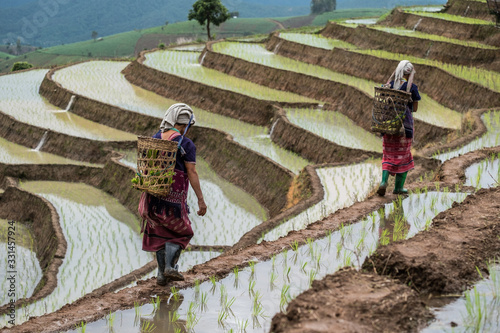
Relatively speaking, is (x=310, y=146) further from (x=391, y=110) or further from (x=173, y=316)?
(x=173, y=316)

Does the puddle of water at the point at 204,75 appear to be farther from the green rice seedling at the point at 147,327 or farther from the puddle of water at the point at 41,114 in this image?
the green rice seedling at the point at 147,327

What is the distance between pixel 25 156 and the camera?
15.4 meters

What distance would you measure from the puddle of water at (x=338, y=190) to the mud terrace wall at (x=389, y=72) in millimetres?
4098

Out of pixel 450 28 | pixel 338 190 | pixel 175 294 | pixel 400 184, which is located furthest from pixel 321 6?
pixel 175 294

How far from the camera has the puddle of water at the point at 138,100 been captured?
13.6 m

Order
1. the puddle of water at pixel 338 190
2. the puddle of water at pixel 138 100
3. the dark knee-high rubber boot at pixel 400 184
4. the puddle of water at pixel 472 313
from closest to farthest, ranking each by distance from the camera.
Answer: the puddle of water at pixel 472 313 < the dark knee-high rubber boot at pixel 400 184 < the puddle of water at pixel 338 190 < the puddle of water at pixel 138 100

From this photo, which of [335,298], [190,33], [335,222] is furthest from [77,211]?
[190,33]

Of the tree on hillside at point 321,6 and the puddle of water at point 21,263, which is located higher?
the tree on hillside at point 321,6

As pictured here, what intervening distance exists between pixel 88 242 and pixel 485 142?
590 centimetres

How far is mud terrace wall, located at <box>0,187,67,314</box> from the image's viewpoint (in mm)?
8811

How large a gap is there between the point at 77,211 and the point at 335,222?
23.0 feet

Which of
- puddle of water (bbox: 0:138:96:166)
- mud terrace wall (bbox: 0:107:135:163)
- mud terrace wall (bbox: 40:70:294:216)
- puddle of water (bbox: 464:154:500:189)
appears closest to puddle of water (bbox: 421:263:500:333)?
puddle of water (bbox: 464:154:500:189)

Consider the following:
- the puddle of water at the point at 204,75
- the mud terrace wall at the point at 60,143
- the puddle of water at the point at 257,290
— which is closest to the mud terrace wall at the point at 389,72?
the puddle of water at the point at 204,75

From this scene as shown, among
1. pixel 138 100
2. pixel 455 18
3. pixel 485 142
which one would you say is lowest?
pixel 138 100
